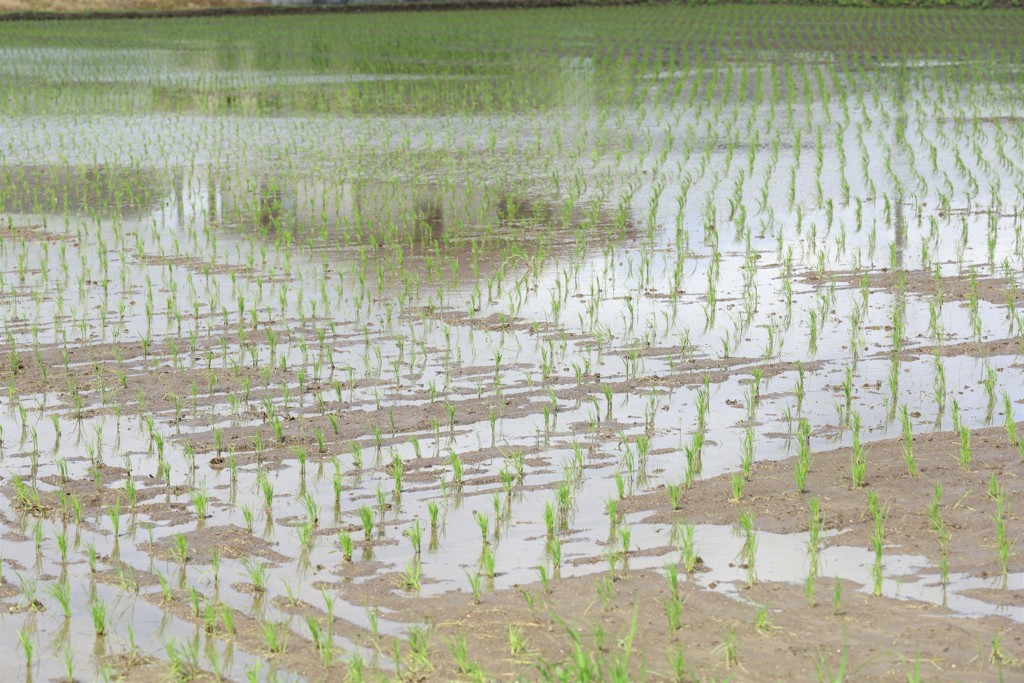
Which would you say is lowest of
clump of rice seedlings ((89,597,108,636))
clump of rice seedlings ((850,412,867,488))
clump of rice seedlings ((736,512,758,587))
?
clump of rice seedlings ((89,597,108,636))

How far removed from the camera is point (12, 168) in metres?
13.6

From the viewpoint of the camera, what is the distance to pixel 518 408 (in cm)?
610

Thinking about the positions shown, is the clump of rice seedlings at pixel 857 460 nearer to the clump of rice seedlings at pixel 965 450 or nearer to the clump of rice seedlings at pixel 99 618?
the clump of rice seedlings at pixel 965 450

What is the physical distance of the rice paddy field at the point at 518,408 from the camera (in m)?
4.04

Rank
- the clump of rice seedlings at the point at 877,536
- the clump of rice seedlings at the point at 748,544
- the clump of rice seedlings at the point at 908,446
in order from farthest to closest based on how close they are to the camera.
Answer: the clump of rice seedlings at the point at 908,446, the clump of rice seedlings at the point at 748,544, the clump of rice seedlings at the point at 877,536

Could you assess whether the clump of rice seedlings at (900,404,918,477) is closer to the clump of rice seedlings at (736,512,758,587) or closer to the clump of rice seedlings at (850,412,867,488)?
the clump of rice seedlings at (850,412,867,488)

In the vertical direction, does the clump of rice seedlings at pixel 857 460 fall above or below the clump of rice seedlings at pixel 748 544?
above

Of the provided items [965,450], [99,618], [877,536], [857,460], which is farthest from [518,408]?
[99,618]

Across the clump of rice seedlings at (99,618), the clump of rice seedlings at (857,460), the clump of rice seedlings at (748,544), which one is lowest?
the clump of rice seedlings at (99,618)

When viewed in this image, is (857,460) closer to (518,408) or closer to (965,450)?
(965,450)

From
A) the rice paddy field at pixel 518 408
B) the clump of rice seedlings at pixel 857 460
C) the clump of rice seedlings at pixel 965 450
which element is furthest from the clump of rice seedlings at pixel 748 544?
the clump of rice seedlings at pixel 965 450

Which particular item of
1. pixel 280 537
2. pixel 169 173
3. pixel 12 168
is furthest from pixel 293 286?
pixel 12 168

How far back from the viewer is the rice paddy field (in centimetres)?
404

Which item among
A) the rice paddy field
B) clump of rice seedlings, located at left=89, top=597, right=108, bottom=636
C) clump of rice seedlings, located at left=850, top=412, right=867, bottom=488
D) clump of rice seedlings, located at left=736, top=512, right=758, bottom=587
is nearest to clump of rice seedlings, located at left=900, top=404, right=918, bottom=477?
the rice paddy field
